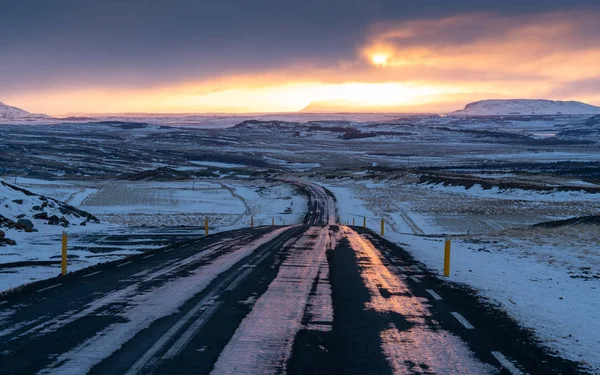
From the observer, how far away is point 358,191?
7806 cm

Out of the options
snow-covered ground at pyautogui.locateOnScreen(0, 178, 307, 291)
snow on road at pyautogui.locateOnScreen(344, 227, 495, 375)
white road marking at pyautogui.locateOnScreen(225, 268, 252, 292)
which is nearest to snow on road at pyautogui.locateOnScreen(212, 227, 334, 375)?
white road marking at pyautogui.locateOnScreen(225, 268, 252, 292)

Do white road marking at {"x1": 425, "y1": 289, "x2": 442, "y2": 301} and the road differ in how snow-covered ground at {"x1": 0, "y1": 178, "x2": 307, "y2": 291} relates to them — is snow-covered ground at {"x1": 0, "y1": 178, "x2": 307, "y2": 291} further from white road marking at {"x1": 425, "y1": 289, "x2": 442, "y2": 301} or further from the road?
white road marking at {"x1": 425, "y1": 289, "x2": 442, "y2": 301}

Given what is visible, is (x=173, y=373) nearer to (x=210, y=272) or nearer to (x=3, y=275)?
(x=210, y=272)

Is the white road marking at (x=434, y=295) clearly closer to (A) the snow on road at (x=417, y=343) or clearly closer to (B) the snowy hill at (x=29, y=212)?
(A) the snow on road at (x=417, y=343)

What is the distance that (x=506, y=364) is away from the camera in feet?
23.1

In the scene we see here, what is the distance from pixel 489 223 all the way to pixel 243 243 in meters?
31.2

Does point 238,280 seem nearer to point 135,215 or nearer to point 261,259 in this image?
point 261,259

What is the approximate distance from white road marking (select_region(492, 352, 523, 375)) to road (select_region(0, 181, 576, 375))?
0.05 feet

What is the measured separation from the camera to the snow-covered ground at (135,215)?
16734 millimetres

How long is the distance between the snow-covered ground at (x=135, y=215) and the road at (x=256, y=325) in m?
2.79

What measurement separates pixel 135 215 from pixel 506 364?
44484mm

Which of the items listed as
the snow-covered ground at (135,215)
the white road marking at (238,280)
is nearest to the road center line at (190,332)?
the white road marking at (238,280)

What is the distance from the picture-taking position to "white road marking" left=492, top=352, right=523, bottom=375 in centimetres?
676

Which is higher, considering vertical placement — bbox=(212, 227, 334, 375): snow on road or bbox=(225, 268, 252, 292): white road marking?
bbox=(212, 227, 334, 375): snow on road
